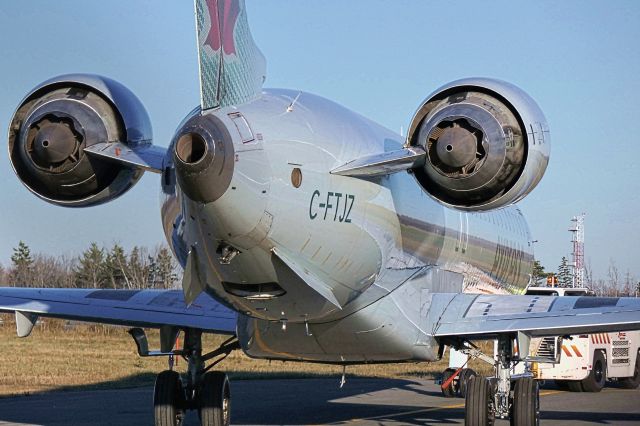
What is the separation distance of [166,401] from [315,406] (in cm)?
638

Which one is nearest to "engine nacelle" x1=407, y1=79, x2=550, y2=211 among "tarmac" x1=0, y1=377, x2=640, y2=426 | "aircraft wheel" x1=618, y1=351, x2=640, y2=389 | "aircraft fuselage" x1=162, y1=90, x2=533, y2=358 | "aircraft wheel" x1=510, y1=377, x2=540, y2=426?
"aircraft fuselage" x1=162, y1=90, x2=533, y2=358

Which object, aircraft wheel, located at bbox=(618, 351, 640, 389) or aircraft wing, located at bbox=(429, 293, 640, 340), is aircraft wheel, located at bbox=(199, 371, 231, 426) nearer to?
aircraft wing, located at bbox=(429, 293, 640, 340)

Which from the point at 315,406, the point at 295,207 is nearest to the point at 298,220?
the point at 295,207

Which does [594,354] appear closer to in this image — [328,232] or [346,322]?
[346,322]

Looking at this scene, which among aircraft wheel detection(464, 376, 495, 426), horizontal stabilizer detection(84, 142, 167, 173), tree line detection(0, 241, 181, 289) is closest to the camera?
horizontal stabilizer detection(84, 142, 167, 173)

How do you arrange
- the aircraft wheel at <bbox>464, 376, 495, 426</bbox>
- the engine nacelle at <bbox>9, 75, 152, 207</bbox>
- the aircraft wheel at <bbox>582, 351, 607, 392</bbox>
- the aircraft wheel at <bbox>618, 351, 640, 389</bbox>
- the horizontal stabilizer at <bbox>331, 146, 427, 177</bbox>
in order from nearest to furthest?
the horizontal stabilizer at <bbox>331, 146, 427, 177</bbox>
the engine nacelle at <bbox>9, 75, 152, 207</bbox>
the aircraft wheel at <bbox>464, 376, 495, 426</bbox>
the aircraft wheel at <bbox>582, 351, 607, 392</bbox>
the aircraft wheel at <bbox>618, 351, 640, 389</bbox>

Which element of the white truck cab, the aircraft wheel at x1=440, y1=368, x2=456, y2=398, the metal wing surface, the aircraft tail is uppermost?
the aircraft tail

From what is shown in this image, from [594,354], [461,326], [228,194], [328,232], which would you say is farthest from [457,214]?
[594,354]

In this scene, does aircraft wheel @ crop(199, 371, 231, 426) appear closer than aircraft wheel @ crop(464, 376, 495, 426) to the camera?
Yes

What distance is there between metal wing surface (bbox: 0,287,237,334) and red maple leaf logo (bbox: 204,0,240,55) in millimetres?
5340

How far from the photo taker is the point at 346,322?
13391 millimetres

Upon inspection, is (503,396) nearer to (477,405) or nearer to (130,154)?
(477,405)

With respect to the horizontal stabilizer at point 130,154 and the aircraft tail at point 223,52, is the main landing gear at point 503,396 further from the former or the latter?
the aircraft tail at point 223,52

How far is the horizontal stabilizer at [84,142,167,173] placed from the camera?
1180cm
